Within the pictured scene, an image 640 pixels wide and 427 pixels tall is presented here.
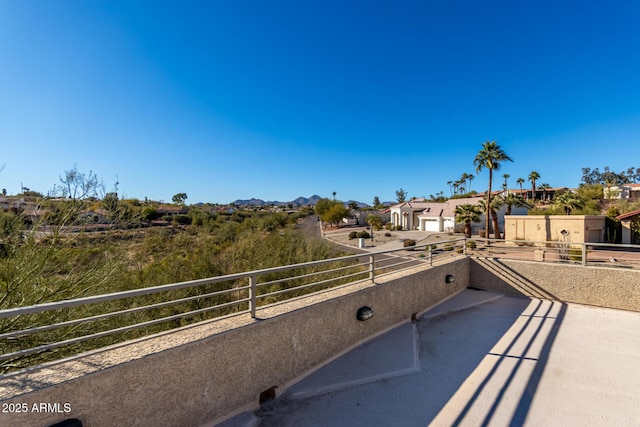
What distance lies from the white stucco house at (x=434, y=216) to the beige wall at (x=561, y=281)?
26.8m

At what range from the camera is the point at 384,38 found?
14219 mm

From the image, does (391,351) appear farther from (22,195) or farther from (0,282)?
(22,195)

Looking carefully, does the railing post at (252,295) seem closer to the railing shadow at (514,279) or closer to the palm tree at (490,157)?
the railing shadow at (514,279)

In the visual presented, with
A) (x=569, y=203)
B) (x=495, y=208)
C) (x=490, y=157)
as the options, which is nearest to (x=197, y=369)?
(x=490, y=157)

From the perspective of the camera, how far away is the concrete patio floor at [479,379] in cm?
285

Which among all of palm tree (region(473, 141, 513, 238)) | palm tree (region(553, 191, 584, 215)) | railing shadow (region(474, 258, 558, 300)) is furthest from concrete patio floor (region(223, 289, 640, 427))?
palm tree (region(553, 191, 584, 215))

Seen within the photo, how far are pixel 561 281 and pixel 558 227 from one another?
63.4 ft

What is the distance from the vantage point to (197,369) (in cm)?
258

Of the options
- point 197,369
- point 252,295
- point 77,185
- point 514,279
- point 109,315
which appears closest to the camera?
point 109,315

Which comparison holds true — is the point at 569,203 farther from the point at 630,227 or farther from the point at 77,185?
the point at 77,185

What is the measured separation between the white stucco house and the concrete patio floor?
29.8 meters

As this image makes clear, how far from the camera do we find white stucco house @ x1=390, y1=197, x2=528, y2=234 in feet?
113

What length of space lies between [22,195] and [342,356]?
6256 millimetres

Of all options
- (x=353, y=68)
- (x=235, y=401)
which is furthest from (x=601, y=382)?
(x=353, y=68)
